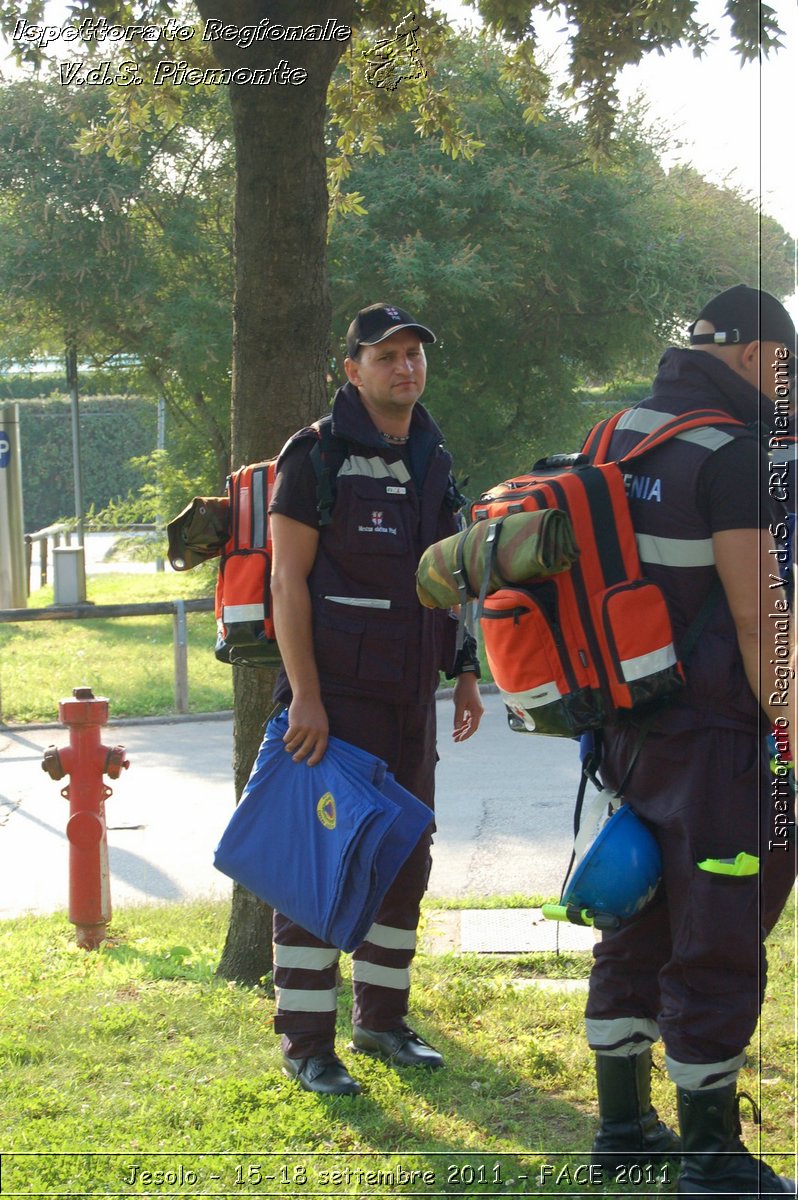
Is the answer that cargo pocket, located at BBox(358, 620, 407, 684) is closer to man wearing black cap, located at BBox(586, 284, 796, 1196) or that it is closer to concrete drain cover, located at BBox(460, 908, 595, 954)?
man wearing black cap, located at BBox(586, 284, 796, 1196)

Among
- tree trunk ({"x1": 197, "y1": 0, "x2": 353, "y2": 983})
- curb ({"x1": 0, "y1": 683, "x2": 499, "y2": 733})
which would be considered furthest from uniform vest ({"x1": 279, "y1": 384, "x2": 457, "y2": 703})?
curb ({"x1": 0, "y1": 683, "x2": 499, "y2": 733})

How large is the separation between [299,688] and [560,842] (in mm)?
4158

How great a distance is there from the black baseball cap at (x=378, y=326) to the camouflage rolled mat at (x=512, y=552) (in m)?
0.98

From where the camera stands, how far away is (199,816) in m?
8.57

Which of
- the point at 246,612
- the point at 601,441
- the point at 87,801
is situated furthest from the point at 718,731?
the point at 87,801

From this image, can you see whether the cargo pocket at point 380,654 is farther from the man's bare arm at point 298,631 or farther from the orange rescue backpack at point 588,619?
the orange rescue backpack at point 588,619

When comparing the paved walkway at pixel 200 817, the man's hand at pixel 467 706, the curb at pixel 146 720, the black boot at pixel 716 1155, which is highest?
the man's hand at pixel 467 706

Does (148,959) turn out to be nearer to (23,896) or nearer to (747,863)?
(23,896)

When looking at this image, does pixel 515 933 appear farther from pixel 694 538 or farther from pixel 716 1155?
pixel 694 538

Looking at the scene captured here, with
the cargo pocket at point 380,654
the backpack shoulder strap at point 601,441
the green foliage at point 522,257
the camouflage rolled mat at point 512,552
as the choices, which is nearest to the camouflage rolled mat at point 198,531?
the cargo pocket at point 380,654

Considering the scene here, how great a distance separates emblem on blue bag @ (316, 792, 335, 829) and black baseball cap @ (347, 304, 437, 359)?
53.9 inches

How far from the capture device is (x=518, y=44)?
6.03m

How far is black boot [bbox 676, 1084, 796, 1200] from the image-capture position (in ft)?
10.1

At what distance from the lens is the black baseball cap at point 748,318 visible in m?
3.20
